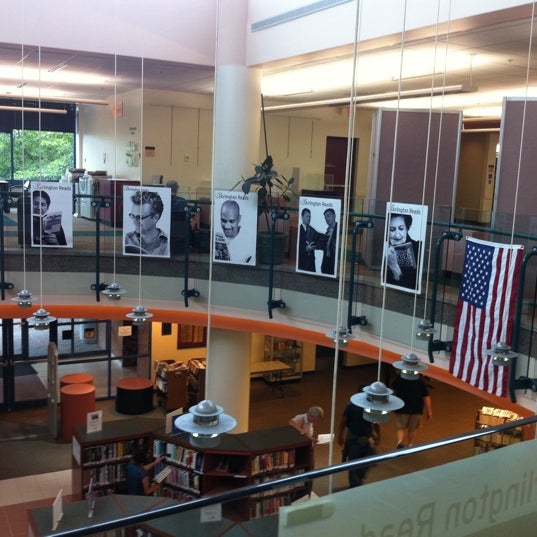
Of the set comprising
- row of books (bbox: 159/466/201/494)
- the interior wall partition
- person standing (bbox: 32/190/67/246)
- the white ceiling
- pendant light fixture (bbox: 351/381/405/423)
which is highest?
the white ceiling

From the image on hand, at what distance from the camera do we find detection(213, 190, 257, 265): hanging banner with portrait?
9914mm

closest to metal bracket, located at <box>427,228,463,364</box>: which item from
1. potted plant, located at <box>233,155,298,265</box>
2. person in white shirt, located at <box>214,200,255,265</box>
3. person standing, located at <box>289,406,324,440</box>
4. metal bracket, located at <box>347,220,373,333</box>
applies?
metal bracket, located at <box>347,220,373,333</box>

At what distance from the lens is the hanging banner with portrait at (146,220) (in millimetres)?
9906

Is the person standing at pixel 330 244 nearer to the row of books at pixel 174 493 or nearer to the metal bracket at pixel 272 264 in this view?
the metal bracket at pixel 272 264

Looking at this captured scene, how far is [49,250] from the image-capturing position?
10.2 meters

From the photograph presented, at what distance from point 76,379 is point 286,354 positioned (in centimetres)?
529

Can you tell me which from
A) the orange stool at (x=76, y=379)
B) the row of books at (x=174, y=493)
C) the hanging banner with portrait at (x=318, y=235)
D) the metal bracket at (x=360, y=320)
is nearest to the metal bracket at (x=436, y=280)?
the metal bracket at (x=360, y=320)

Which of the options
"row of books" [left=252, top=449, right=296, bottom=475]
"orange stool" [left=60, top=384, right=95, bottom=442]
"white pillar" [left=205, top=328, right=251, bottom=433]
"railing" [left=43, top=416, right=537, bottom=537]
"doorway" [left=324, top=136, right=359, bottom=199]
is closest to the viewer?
"railing" [left=43, top=416, right=537, bottom=537]

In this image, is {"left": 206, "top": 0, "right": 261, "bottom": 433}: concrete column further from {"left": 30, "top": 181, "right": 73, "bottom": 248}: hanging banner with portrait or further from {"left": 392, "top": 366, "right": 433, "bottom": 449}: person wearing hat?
{"left": 392, "top": 366, "right": 433, "bottom": 449}: person wearing hat

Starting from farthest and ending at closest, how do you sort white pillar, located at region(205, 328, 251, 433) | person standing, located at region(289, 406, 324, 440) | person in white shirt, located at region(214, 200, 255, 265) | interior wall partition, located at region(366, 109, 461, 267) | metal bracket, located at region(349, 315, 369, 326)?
1. white pillar, located at region(205, 328, 251, 433)
2. person standing, located at region(289, 406, 324, 440)
3. person in white shirt, located at region(214, 200, 255, 265)
4. interior wall partition, located at region(366, 109, 461, 267)
5. metal bracket, located at region(349, 315, 369, 326)

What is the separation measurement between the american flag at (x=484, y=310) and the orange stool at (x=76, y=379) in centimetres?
845

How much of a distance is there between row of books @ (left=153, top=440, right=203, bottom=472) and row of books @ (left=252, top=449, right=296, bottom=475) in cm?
78

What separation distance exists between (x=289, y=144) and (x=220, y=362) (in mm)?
8703

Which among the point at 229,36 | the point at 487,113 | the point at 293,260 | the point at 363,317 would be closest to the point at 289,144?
the point at 487,113
